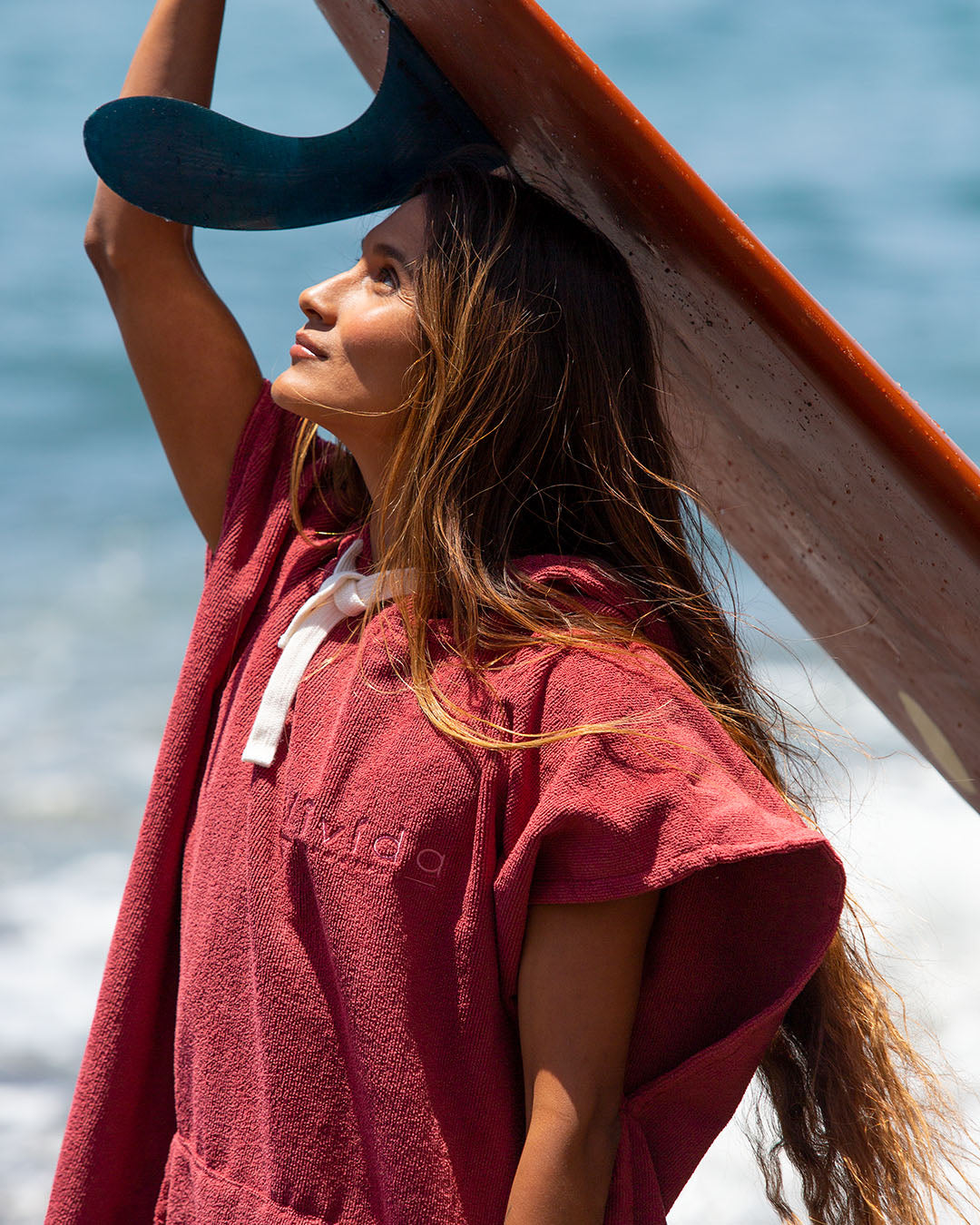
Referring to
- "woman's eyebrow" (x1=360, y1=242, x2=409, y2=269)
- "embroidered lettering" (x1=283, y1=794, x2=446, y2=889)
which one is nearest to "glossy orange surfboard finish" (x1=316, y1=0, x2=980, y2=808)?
"woman's eyebrow" (x1=360, y1=242, x2=409, y2=269)

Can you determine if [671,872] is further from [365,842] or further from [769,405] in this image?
[769,405]

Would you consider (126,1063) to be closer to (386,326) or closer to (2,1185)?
(386,326)

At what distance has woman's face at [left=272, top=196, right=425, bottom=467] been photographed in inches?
48.5

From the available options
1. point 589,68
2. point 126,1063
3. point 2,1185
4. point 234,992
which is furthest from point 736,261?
point 2,1185

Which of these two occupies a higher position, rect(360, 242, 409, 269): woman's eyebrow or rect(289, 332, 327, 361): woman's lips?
rect(360, 242, 409, 269): woman's eyebrow

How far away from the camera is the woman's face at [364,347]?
1231 mm

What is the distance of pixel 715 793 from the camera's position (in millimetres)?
1016

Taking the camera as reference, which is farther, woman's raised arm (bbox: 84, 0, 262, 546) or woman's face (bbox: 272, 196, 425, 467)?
woman's raised arm (bbox: 84, 0, 262, 546)

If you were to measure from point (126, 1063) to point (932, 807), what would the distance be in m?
2.77

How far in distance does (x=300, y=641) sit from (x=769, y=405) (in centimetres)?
50

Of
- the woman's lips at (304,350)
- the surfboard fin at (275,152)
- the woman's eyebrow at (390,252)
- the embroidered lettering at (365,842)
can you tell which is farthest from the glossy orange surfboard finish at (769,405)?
the embroidered lettering at (365,842)

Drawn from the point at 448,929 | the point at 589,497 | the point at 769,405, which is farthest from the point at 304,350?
the point at 448,929

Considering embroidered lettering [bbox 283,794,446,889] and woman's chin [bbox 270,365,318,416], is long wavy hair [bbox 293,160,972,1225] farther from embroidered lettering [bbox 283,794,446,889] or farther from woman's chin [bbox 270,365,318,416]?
embroidered lettering [bbox 283,794,446,889]

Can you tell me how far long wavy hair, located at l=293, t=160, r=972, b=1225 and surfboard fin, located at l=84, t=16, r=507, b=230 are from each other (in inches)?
3.0
